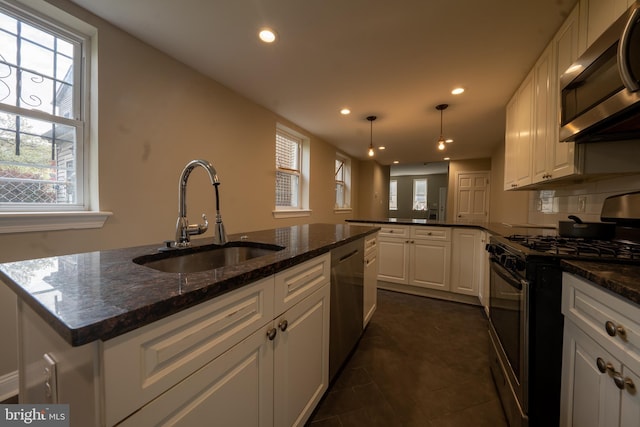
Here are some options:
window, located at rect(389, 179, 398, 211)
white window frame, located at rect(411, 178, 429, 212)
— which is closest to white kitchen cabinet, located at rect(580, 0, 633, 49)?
white window frame, located at rect(411, 178, 429, 212)

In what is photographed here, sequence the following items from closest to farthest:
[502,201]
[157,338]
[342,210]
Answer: [157,338], [502,201], [342,210]

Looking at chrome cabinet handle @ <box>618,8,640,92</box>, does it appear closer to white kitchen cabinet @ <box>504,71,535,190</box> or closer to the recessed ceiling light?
white kitchen cabinet @ <box>504,71,535,190</box>

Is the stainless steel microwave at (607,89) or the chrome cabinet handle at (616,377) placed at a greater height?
the stainless steel microwave at (607,89)

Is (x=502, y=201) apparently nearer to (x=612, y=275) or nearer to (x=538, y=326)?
(x=538, y=326)

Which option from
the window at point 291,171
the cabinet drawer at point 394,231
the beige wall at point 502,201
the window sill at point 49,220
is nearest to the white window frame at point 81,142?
the window sill at point 49,220

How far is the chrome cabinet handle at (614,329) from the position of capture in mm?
732

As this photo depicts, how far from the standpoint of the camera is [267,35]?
1.90m

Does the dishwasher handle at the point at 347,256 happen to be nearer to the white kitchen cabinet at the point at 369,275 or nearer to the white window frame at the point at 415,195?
the white kitchen cabinet at the point at 369,275

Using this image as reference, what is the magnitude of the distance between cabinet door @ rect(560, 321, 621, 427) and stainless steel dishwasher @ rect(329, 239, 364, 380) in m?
1.03

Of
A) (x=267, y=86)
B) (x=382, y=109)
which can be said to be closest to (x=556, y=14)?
(x=382, y=109)

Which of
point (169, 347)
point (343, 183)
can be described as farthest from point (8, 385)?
point (343, 183)

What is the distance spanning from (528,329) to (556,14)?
78.7 inches

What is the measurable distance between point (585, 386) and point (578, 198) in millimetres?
1699

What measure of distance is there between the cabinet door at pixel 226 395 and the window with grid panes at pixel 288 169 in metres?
3.07
